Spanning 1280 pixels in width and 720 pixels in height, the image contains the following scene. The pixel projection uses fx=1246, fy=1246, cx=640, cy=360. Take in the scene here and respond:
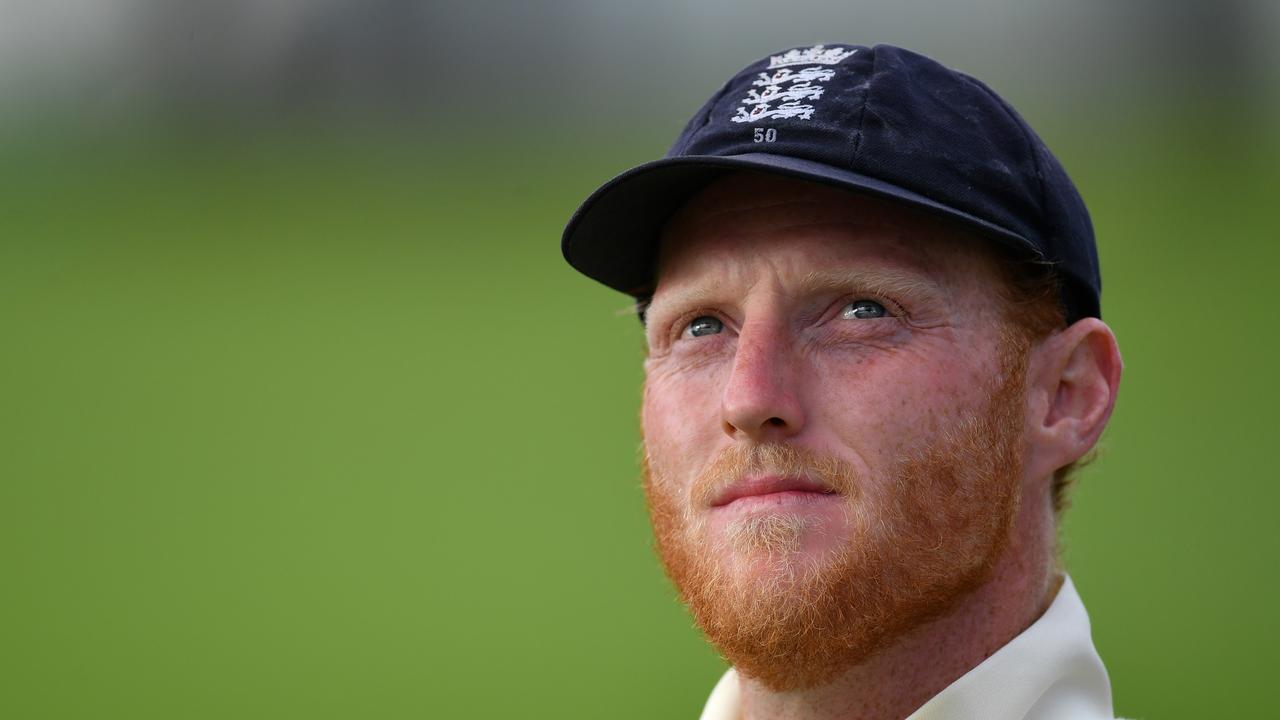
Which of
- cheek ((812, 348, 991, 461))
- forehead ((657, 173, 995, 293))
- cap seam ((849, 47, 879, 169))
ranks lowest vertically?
cheek ((812, 348, 991, 461))

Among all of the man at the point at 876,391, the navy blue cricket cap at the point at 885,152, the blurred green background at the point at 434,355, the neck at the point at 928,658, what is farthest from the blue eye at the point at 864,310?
the blurred green background at the point at 434,355

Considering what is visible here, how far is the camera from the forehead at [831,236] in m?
1.47

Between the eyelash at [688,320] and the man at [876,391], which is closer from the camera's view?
the man at [876,391]

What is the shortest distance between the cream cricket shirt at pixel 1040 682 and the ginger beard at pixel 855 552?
0.28ft

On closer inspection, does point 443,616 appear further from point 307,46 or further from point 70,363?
point 307,46

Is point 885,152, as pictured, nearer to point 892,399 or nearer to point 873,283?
point 873,283

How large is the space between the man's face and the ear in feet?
0.19

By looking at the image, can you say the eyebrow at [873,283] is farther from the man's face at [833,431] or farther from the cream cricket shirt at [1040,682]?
the cream cricket shirt at [1040,682]

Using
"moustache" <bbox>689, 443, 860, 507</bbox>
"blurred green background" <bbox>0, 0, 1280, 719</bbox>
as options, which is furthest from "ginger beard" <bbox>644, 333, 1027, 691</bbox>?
"blurred green background" <bbox>0, 0, 1280, 719</bbox>

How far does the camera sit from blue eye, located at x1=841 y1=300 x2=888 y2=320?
147 centimetres

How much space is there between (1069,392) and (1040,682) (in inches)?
15.1

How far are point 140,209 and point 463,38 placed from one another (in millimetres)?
1939

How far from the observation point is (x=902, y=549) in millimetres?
1403

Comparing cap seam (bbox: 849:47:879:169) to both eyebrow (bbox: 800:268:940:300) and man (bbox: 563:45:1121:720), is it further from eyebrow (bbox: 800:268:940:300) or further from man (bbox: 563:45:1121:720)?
eyebrow (bbox: 800:268:940:300)
